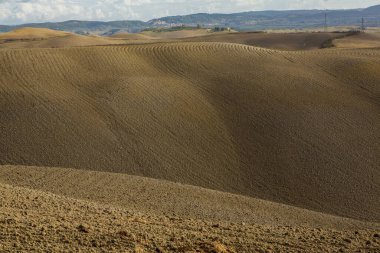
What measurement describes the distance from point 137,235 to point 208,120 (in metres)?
14.6

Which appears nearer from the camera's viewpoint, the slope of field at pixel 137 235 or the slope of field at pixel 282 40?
the slope of field at pixel 137 235

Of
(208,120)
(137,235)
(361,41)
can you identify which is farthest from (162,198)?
(361,41)

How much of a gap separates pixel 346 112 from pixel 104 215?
1647 centimetres

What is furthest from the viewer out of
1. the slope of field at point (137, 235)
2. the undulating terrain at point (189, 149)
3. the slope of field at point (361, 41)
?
the slope of field at point (361, 41)

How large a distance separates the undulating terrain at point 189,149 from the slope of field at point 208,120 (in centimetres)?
8

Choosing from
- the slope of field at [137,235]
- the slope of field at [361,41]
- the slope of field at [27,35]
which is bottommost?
the slope of field at [137,235]

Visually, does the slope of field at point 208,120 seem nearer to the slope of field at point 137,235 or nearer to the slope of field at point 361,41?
the slope of field at point 137,235

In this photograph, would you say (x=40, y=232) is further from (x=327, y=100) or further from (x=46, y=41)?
(x=46, y=41)

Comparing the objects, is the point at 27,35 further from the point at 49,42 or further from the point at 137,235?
the point at 137,235

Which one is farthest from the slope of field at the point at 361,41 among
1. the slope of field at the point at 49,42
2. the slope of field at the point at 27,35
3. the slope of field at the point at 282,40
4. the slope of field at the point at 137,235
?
the slope of field at the point at 137,235

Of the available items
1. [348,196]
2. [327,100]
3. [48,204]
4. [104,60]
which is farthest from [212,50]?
[48,204]

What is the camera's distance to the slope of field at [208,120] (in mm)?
19031

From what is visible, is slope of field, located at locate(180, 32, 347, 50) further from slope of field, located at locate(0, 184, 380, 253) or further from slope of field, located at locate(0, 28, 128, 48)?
slope of field, located at locate(0, 184, 380, 253)

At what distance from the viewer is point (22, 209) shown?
35.3 feet
